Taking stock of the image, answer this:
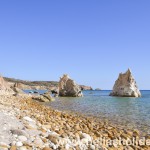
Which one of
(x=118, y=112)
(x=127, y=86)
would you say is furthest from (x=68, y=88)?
(x=118, y=112)

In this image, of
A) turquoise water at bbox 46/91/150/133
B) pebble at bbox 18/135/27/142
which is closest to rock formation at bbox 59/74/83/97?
→ turquoise water at bbox 46/91/150/133

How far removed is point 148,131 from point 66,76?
65.1m

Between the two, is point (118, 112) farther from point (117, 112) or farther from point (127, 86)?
point (127, 86)

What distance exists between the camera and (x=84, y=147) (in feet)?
33.7

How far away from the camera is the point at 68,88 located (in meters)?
79.8

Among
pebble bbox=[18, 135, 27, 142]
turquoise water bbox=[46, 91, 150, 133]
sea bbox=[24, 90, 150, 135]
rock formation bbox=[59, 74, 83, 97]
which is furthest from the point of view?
rock formation bbox=[59, 74, 83, 97]

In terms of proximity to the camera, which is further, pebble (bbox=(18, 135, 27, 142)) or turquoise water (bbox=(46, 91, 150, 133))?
turquoise water (bbox=(46, 91, 150, 133))

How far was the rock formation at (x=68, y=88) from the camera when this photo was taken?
78.6 metres

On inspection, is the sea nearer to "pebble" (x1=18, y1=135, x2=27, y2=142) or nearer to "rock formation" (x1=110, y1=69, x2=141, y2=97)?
"pebble" (x1=18, y1=135, x2=27, y2=142)

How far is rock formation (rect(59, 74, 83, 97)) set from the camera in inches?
3093

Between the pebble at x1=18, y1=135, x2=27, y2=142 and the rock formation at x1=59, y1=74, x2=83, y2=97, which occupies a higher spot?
the rock formation at x1=59, y1=74, x2=83, y2=97

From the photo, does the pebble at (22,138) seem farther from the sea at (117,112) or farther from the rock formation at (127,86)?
the rock formation at (127,86)

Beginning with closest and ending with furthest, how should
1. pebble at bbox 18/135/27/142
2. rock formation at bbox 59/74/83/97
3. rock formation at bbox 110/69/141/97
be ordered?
1. pebble at bbox 18/135/27/142
2. rock formation at bbox 59/74/83/97
3. rock formation at bbox 110/69/141/97

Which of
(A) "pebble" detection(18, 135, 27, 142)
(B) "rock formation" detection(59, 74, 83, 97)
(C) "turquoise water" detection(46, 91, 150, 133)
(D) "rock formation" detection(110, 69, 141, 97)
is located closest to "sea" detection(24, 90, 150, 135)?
(C) "turquoise water" detection(46, 91, 150, 133)
